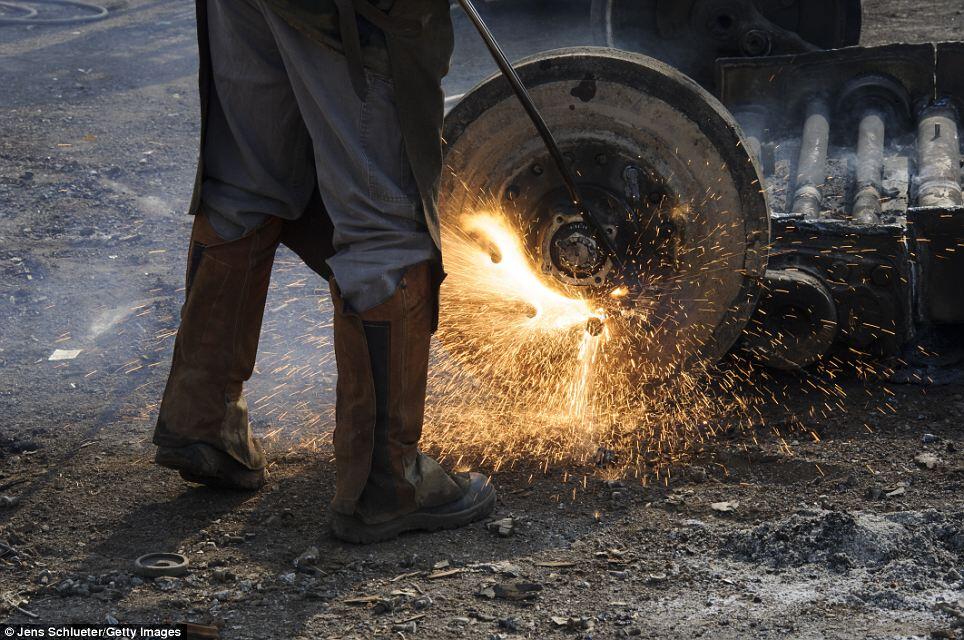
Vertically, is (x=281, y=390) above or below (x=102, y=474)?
above

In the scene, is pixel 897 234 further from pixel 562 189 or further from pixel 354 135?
pixel 354 135

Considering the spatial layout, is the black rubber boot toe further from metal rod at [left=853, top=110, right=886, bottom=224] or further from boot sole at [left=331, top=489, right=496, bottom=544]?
metal rod at [left=853, top=110, right=886, bottom=224]

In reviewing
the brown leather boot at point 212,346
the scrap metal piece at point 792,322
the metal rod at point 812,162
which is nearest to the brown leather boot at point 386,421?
the brown leather boot at point 212,346

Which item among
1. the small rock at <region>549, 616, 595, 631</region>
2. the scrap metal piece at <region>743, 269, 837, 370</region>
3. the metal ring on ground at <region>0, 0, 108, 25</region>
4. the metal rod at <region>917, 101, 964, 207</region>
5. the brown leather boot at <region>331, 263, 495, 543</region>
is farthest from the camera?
the metal ring on ground at <region>0, 0, 108, 25</region>

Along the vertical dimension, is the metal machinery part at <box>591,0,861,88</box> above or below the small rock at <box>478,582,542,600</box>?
above

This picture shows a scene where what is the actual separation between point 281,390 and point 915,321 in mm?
1979

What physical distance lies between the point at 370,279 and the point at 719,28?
3314mm

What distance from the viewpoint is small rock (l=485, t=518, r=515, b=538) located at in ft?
8.72

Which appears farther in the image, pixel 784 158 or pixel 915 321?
pixel 784 158

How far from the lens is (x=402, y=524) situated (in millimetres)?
2643

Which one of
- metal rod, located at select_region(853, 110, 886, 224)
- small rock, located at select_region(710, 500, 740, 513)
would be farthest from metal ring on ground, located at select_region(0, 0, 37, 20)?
small rock, located at select_region(710, 500, 740, 513)

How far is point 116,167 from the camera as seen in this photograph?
231 inches

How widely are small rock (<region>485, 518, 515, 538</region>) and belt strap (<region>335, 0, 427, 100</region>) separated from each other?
1039 mm

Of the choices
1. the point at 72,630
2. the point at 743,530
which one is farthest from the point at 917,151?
the point at 72,630
